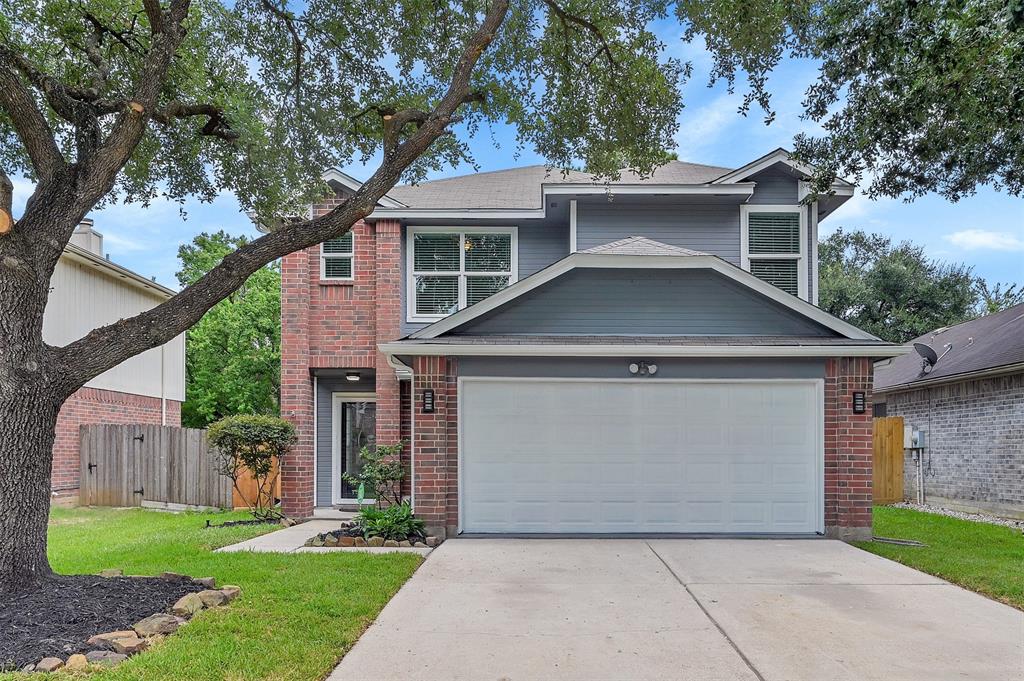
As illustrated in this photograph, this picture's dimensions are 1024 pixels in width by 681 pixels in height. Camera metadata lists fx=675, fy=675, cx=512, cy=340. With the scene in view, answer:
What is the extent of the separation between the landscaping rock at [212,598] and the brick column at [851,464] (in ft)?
24.5

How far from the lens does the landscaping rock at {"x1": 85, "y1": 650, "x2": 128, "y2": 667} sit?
4359 millimetres

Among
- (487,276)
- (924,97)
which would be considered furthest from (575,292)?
(924,97)

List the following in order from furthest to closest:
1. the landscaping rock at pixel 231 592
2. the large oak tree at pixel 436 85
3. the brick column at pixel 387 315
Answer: the brick column at pixel 387 315 → the large oak tree at pixel 436 85 → the landscaping rock at pixel 231 592

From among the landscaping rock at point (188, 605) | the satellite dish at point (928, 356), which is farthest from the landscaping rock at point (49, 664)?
the satellite dish at point (928, 356)

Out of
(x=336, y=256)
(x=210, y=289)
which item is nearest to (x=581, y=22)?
(x=336, y=256)

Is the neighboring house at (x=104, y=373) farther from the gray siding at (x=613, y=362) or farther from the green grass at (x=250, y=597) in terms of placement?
the gray siding at (x=613, y=362)

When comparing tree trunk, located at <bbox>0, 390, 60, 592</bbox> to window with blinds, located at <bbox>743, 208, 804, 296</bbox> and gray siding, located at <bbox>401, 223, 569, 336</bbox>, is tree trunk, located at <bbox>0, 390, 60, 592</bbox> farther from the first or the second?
window with blinds, located at <bbox>743, 208, 804, 296</bbox>

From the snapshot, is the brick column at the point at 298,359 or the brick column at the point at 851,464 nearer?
the brick column at the point at 851,464

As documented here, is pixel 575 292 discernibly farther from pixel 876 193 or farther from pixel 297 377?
pixel 876 193

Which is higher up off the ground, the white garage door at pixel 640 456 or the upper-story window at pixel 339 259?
the upper-story window at pixel 339 259

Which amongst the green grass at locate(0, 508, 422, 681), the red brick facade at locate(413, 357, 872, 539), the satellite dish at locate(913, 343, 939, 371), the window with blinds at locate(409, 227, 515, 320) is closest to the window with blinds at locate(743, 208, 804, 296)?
the red brick facade at locate(413, 357, 872, 539)

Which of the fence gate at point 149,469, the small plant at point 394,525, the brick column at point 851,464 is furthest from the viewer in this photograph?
the fence gate at point 149,469

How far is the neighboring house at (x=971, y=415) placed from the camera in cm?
1202

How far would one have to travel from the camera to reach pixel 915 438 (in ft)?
49.0
